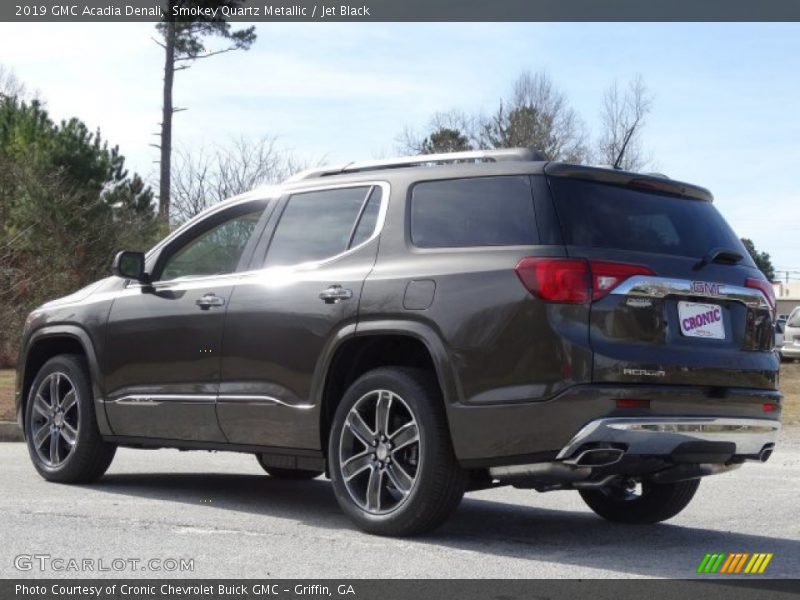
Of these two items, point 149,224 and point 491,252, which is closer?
point 491,252

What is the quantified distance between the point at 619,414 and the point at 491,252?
103 centimetres

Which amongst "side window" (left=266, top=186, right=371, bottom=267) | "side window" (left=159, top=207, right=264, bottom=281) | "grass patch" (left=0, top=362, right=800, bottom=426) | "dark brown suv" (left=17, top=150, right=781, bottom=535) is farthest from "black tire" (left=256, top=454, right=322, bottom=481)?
"grass patch" (left=0, top=362, right=800, bottom=426)

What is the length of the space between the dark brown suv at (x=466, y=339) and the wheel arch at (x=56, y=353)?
35 cm

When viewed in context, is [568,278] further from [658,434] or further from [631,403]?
[658,434]

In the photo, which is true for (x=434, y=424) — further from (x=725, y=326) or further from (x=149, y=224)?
(x=149, y=224)

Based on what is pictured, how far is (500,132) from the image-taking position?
4053 centimetres

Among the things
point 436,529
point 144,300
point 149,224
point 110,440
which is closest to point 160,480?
point 110,440

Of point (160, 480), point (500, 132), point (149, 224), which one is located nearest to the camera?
point (160, 480)

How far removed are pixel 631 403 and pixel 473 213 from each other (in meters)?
1.33

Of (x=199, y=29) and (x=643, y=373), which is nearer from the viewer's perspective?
(x=643, y=373)

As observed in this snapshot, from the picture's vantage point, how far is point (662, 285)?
20.5 feet

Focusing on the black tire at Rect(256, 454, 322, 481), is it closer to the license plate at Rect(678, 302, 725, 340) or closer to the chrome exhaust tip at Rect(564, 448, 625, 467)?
the chrome exhaust tip at Rect(564, 448, 625, 467)

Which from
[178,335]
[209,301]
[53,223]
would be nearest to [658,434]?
[209,301]

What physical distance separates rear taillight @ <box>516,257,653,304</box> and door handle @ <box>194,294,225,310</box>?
7.22 feet
